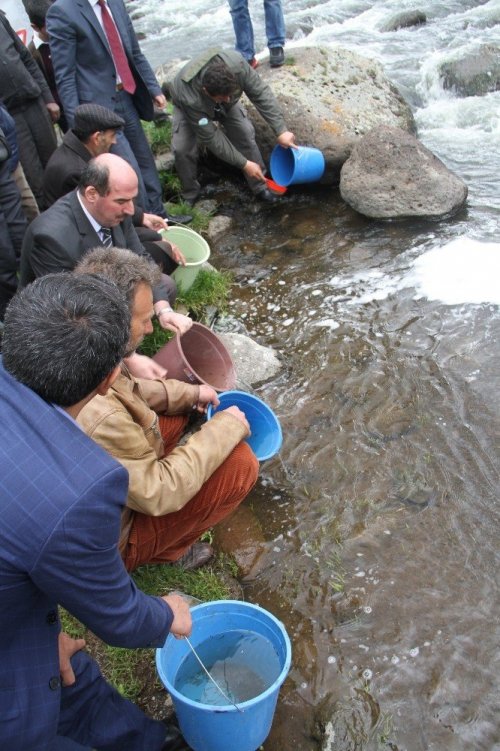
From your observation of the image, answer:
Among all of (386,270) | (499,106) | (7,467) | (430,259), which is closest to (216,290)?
(386,270)

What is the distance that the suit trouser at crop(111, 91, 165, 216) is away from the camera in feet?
17.9

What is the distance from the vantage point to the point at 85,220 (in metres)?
3.65

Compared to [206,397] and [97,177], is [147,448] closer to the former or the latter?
[206,397]

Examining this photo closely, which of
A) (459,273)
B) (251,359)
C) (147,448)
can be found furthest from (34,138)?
(147,448)

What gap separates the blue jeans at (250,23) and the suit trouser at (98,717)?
6719mm

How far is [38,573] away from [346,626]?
174 centimetres

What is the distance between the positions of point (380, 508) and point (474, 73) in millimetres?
7515

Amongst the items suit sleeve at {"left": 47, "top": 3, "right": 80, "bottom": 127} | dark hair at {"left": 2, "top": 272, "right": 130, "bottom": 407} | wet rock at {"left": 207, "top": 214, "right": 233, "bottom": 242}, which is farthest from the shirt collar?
wet rock at {"left": 207, "top": 214, "right": 233, "bottom": 242}

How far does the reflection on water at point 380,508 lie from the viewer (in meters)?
2.57

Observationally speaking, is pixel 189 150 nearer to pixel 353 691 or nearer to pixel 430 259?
pixel 430 259

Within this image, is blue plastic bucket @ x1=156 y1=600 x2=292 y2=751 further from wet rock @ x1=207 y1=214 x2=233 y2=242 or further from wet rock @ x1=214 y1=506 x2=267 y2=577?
wet rock @ x1=207 y1=214 x2=233 y2=242

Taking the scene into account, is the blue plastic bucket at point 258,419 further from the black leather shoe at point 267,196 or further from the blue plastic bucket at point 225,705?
the black leather shoe at point 267,196

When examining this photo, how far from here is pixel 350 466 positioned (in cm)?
359

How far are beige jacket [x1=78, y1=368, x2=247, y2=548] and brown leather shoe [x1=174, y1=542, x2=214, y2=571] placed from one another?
1.94ft
